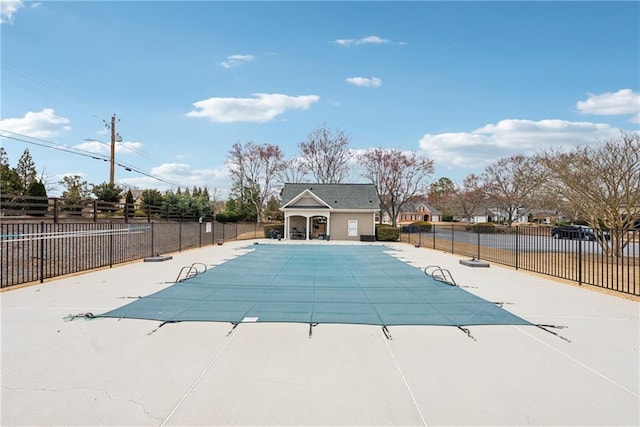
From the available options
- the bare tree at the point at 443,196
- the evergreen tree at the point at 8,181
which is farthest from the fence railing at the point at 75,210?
the bare tree at the point at 443,196

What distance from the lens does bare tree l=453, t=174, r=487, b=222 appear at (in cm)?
4768

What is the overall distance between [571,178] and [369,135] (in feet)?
65.2

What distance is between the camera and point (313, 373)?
3.38 meters

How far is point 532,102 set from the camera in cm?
1948

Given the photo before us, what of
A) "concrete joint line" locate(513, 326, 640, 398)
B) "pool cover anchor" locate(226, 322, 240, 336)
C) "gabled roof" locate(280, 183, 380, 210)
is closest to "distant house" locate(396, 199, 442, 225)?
"gabled roof" locate(280, 183, 380, 210)

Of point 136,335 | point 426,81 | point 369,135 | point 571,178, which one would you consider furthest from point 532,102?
point 136,335

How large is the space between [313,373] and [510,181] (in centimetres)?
4479

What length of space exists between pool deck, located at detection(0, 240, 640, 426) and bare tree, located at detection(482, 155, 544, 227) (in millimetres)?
38599

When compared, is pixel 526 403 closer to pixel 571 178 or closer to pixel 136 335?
pixel 136 335

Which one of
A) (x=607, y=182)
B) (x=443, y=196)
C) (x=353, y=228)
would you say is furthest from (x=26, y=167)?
(x=443, y=196)

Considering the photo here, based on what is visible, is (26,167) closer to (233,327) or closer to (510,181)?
(233,327)

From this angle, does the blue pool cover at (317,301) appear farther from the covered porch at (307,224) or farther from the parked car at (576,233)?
the covered porch at (307,224)

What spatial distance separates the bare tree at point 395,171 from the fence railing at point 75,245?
2066 cm

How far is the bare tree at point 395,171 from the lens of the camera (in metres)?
36.2
